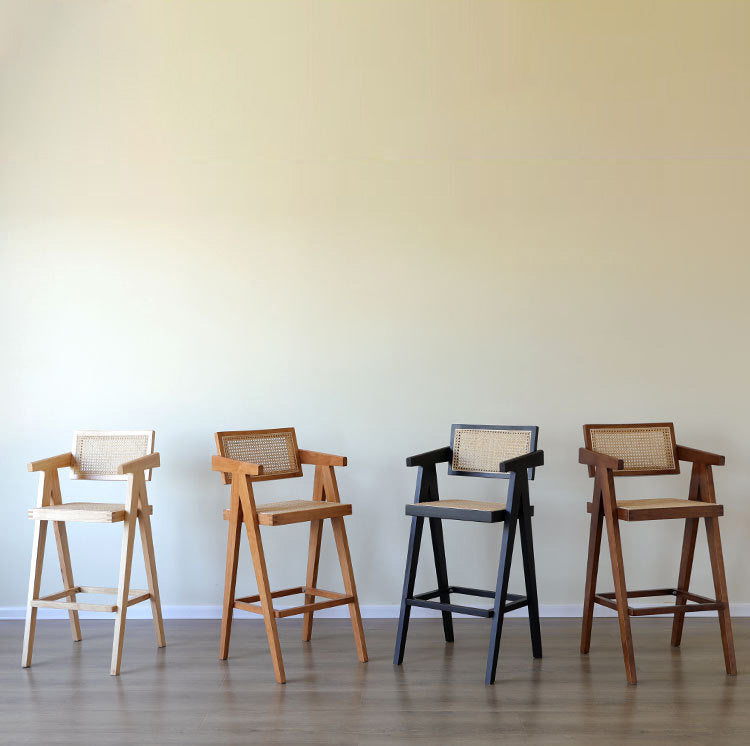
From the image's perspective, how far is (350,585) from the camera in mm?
3645

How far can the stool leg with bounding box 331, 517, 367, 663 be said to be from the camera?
3.54m

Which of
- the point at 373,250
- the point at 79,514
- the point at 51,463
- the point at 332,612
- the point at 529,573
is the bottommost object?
the point at 332,612

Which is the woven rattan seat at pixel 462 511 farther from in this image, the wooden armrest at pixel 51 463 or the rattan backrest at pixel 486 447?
the wooden armrest at pixel 51 463

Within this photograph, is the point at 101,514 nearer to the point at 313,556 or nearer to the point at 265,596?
the point at 265,596

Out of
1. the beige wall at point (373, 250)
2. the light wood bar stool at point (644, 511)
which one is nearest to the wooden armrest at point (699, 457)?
the light wood bar stool at point (644, 511)

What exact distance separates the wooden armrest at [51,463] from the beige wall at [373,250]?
0.44m

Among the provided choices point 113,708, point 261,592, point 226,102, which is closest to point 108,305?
point 226,102

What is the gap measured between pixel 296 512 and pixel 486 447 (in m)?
0.90

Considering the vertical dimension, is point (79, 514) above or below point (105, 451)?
below

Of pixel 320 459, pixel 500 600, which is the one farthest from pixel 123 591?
pixel 500 600

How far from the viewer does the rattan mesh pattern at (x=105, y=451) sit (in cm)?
393

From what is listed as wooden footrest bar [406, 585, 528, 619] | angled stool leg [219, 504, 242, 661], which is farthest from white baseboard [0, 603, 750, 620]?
angled stool leg [219, 504, 242, 661]

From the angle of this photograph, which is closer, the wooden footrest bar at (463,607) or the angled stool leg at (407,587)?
the wooden footrest bar at (463,607)

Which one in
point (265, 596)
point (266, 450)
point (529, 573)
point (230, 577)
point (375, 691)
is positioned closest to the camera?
point (375, 691)
